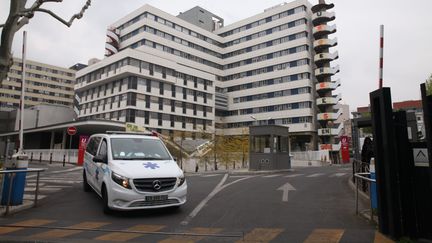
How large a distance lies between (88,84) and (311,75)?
141 feet

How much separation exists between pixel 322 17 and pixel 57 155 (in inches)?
2010

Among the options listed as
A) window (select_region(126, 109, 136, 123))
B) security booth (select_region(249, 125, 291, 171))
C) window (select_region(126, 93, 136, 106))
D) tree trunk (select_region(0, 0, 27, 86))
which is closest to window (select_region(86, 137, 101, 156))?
tree trunk (select_region(0, 0, 27, 86))

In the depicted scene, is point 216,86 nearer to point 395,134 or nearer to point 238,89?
point 238,89

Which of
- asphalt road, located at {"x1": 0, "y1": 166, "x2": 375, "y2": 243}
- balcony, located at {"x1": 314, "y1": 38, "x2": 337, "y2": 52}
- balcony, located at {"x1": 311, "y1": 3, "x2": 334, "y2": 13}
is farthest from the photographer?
balcony, located at {"x1": 311, "y1": 3, "x2": 334, "y2": 13}

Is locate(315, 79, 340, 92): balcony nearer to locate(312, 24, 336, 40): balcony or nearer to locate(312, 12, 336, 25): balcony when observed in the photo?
locate(312, 24, 336, 40): balcony

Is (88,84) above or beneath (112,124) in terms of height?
above

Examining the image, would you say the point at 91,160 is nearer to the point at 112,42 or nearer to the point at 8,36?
the point at 8,36

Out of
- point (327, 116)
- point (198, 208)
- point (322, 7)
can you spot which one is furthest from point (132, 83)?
point (198, 208)

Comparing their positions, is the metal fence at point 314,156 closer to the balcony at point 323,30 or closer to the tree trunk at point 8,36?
the balcony at point 323,30

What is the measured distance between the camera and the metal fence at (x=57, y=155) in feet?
108

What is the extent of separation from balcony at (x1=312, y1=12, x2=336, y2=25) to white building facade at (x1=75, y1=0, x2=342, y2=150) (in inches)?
93.8

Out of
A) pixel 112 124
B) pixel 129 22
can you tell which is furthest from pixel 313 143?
pixel 129 22

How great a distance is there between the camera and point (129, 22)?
221 ft

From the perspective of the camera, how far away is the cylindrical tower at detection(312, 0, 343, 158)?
59188 millimetres
